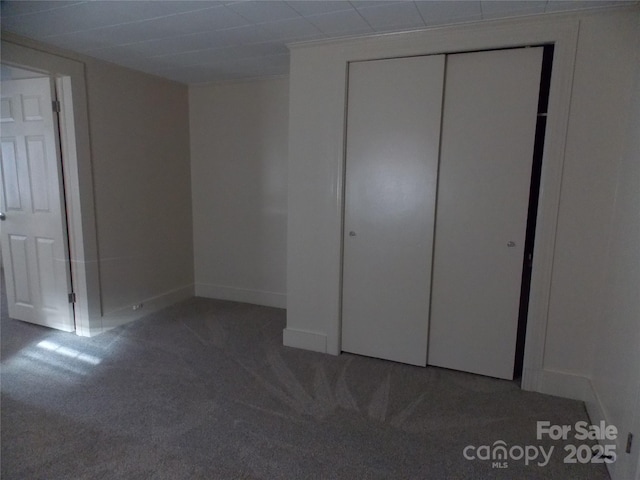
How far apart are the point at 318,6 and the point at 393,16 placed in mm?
466

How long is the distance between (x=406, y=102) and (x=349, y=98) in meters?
0.41

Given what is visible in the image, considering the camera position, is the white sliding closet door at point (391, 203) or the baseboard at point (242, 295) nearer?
the white sliding closet door at point (391, 203)

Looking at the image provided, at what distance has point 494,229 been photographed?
248 cm

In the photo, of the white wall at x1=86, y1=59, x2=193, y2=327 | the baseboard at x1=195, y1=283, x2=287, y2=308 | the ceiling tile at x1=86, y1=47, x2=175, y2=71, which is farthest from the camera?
the baseboard at x1=195, y1=283, x2=287, y2=308

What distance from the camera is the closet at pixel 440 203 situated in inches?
94.5

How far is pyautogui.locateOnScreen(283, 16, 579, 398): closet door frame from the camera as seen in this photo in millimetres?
2223

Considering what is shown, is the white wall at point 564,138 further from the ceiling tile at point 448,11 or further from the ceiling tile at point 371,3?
the ceiling tile at point 371,3

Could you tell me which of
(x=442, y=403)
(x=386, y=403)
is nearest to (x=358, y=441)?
(x=386, y=403)

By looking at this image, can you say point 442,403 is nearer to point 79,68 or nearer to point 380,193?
point 380,193

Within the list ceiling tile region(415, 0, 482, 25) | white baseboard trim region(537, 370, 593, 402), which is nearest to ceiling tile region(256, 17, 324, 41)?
ceiling tile region(415, 0, 482, 25)

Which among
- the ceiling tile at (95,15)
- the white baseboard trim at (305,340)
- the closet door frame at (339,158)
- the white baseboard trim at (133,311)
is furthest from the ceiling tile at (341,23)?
the white baseboard trim at (133,311)

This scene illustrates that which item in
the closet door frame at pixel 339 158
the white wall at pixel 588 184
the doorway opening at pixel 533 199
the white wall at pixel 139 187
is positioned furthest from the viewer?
the white wall at pixel 139 187

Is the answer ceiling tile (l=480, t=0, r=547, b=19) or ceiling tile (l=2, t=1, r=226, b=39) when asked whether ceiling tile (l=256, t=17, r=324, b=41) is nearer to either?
ceiling tile (l=2, t=1, r=226, b=39)

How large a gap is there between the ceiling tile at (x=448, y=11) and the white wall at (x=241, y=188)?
172cm
